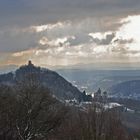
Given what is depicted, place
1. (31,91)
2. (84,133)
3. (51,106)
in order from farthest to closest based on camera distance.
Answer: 1. (51,106)
2. (31,91)
3. (84,133)

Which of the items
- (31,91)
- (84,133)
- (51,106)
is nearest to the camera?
(84,133)

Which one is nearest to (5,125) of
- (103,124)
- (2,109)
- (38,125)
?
(2,109)

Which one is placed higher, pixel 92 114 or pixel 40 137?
pixel 92 114

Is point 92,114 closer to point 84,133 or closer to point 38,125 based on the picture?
point 84,133

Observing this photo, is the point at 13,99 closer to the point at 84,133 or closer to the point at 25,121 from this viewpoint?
the point at 25,121

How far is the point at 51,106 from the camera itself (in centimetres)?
6788

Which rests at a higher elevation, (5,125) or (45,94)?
(45,94)

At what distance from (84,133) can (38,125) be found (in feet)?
76.8

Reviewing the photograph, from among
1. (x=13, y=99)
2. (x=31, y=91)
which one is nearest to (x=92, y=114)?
(x=31, y=91)

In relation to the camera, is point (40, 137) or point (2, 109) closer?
point (40, 137)

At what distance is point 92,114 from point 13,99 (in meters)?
27.4

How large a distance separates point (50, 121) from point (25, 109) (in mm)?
4909

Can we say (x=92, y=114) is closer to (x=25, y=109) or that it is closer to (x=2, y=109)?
(x=25, y=109)

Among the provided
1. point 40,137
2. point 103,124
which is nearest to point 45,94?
point 40,137
